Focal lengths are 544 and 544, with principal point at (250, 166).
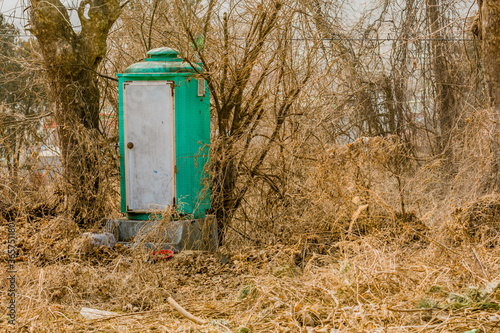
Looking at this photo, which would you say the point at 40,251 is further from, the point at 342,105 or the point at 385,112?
the point at 385,112

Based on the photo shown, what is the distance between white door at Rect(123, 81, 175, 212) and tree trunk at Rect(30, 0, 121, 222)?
0.54 m

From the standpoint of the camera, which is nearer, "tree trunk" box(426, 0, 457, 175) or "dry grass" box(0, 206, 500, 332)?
"dry grass" box(0, 206, 500, 332)

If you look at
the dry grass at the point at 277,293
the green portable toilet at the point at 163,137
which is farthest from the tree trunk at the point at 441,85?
the green portable toilet at the point at 163,137

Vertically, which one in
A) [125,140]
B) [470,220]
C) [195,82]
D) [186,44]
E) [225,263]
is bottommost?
[225,263]

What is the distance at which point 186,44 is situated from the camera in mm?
6641

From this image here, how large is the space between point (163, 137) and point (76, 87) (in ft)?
4.83

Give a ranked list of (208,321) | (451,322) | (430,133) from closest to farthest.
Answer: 1. (451,322)
2. (208,321)
3. (430,133)

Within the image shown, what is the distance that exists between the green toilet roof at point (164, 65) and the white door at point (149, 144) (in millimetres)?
140

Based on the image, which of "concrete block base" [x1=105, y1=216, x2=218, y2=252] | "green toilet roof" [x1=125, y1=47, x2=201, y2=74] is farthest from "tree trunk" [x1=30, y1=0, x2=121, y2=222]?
"green toilet roof" [x1=125, y1=47, x2=201, y2=74]

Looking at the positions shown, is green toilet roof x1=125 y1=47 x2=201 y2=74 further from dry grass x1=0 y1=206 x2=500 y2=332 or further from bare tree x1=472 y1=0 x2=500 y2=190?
bare tree x1=472 y1=0 x2=500 y2=190

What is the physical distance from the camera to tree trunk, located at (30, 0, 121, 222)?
6801 millimetres

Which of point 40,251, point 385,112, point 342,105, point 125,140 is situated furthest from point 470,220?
point 385,112

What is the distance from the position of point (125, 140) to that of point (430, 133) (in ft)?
26.3

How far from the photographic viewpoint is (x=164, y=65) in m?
6.33
